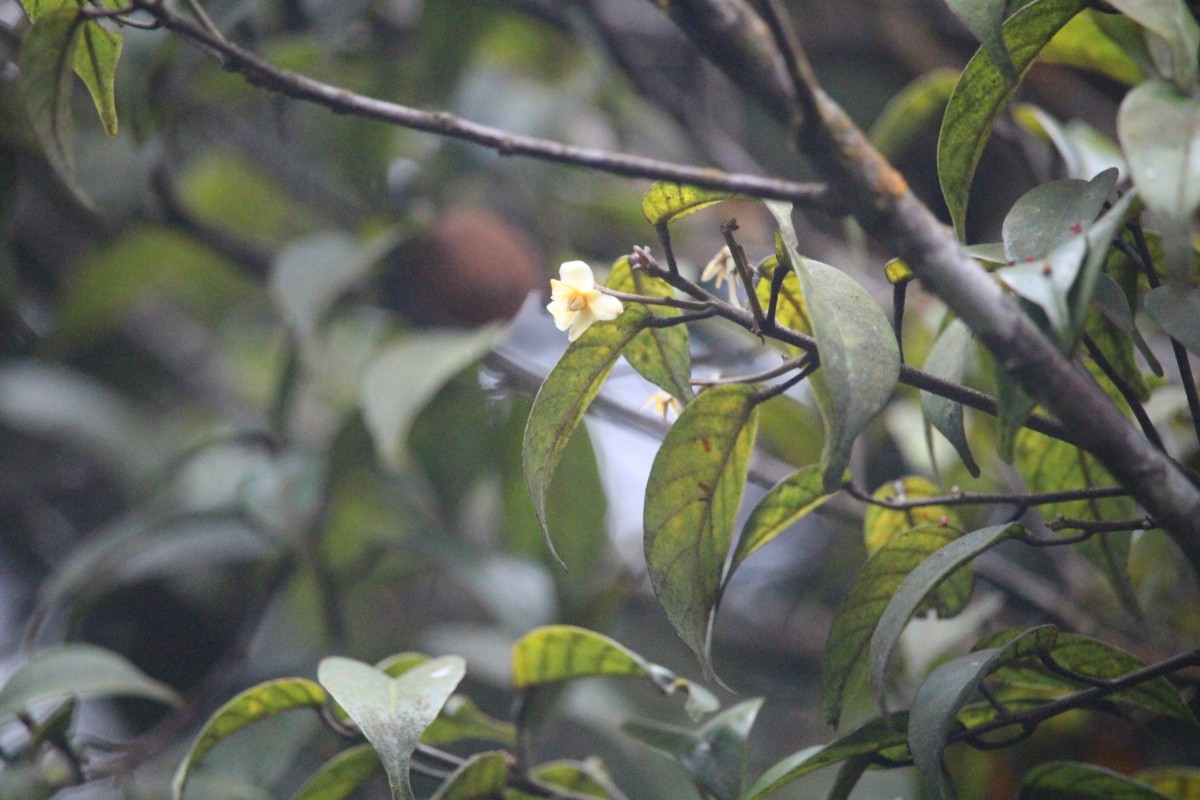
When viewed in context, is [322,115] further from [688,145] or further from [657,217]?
[657,217]

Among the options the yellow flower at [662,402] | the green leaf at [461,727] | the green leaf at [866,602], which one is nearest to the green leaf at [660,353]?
the yellow flower at [662,402]

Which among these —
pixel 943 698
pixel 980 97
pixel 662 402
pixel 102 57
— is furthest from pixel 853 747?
pixel 102 57

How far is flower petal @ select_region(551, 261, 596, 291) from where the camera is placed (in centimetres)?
38

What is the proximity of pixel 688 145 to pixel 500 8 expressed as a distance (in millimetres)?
274

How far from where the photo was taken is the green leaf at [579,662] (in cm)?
48

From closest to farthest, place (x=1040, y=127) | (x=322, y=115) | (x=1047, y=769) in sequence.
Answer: (x=1047, y=769) < (x=1040, y=127) < (x=322, y=115)

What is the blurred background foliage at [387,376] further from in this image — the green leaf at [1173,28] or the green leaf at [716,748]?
the green leaf at [1173,28]

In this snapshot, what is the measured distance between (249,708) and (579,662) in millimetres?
170

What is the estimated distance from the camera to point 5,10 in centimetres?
93

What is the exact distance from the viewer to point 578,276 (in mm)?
380

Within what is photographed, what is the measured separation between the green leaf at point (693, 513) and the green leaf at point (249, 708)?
0.66ft

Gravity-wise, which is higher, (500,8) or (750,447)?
(500,8)

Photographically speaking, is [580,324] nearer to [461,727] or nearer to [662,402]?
[662,402]

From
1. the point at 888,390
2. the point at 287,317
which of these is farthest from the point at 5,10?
the point at 888,390
